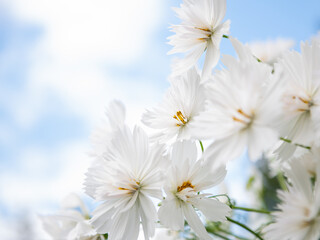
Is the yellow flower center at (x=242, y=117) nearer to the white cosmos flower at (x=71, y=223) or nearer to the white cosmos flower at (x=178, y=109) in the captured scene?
the white cosmos flower at (x=178, y=109)

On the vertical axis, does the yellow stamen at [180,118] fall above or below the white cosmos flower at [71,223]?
above

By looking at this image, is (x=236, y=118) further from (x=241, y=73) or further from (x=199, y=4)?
(x=199, y=4)

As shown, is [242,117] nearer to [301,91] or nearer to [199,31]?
[301,91]

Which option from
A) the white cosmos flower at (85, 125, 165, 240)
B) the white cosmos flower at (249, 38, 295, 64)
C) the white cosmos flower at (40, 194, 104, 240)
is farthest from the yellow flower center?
the white cosmos flower at (249, 38, 295, 64)

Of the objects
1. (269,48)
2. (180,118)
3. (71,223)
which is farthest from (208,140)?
(269,48)

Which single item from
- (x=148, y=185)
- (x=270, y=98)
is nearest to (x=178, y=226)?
(x=148, y=185)

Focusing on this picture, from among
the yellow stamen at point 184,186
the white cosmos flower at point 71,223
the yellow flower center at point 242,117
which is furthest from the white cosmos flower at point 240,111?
the white cosmos flower at point 71,223

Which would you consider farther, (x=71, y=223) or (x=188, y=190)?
(x=71, y=223)
